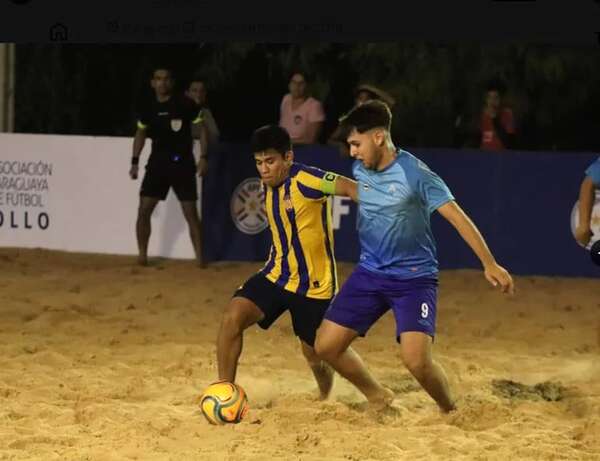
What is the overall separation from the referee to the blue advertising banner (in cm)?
81

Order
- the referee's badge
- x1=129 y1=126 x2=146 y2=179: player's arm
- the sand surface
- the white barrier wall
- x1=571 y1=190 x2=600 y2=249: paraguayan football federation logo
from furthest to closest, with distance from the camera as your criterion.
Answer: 1. the white barrier wall
2. x1=129 y1=126 x2=146 y2=179: player's arm
3. the referee's badge
4. x1=571 y1=190 x2=600 y2=249: paraguayan football federation logo
5. the sand surface

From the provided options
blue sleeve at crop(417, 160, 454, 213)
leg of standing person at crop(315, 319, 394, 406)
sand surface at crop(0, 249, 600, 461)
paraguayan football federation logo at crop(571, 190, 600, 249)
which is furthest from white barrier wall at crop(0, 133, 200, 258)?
blue sleeve at crop(417, 160, 454, 213)

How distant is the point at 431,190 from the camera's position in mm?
6648

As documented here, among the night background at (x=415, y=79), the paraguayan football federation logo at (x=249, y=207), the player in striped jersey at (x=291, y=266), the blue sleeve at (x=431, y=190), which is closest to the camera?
the blue sleeve at (x=431, y=190)

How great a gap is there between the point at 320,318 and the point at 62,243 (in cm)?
761

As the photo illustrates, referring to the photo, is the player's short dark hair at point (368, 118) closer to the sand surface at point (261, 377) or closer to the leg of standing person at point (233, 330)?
the leg of standing person at point (233, 330)

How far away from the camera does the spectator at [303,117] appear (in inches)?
542

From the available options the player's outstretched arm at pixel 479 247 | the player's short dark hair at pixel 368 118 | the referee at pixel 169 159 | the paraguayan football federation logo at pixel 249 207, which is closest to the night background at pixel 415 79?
the paraguayan football federation logo at pixel 249 207

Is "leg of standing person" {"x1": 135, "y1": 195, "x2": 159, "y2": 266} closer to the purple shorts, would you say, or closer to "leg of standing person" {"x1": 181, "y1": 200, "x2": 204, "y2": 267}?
"leg of standing person" {"x1": 181, "y1": 200, "x2": 204, "y2": 267}

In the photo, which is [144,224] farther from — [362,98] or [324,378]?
[324,378]

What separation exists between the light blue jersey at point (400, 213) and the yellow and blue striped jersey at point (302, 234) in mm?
324

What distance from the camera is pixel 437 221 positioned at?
13.2 meters

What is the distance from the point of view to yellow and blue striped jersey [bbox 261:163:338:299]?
280 inches

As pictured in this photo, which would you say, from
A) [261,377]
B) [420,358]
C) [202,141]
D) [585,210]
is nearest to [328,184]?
[420,358]
